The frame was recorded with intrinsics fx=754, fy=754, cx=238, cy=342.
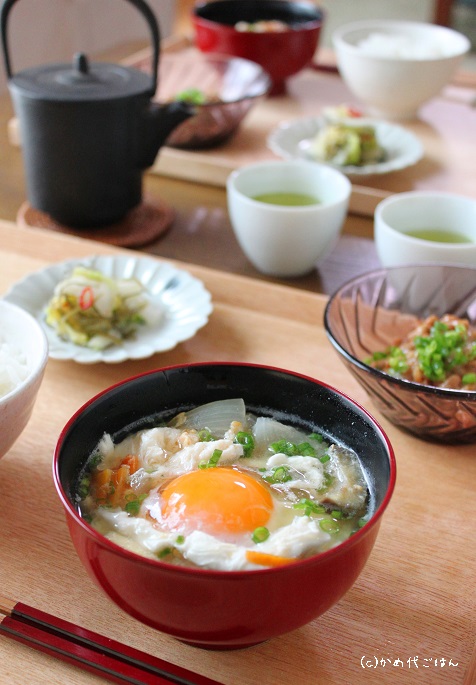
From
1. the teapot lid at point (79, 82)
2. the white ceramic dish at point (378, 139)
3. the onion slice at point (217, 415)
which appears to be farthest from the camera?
the white ceramic dish at point (378, 139)

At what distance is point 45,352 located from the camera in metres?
1.15

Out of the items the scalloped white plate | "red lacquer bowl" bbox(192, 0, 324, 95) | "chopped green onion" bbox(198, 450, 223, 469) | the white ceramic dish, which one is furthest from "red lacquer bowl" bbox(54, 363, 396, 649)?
"red lacquer bowl" bbox(192, 0, 324, 95)

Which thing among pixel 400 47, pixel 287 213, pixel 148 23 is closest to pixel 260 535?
pixel 287 213

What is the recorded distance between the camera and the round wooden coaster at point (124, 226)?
2146 mm

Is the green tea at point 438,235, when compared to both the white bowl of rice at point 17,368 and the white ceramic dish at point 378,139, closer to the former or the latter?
the white ceramic dish at point 378,139

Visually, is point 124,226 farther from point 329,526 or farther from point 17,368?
point 329,526

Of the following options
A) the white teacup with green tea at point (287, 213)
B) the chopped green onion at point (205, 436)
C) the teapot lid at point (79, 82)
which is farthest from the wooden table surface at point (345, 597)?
the teapot lid at point (79, 82)

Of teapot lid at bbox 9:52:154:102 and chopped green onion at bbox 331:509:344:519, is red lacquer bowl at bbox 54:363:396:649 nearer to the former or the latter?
chopped green onion at bbox 331:509:344:519

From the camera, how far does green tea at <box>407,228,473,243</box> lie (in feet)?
6.12

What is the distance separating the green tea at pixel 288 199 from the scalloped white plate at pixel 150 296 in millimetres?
455

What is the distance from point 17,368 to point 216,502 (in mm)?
439

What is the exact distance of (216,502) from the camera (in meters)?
0.95

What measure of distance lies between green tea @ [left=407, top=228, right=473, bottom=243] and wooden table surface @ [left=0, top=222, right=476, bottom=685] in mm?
522

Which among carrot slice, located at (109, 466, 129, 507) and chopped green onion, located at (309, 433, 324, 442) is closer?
carrot slice, located at (109, 466, 129, 507)
